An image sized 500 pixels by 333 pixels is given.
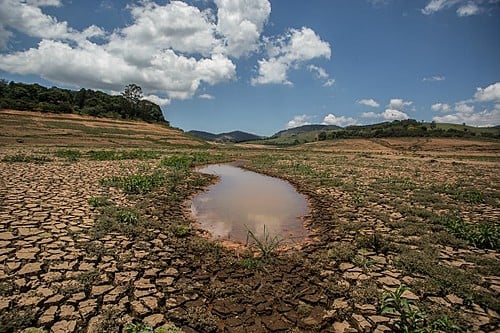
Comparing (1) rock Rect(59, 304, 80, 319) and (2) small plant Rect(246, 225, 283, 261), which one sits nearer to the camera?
(1) rock Rect(59, 304, 80, 319)

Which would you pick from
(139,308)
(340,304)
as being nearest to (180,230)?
(139,308)

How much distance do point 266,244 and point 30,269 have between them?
4.25 meters

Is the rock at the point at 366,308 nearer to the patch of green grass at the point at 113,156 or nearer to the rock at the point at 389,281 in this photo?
the rock at the point at 389,281

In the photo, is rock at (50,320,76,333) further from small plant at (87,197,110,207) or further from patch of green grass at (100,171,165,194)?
patch of green grass at (100,171,165,194)

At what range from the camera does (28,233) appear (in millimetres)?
5770

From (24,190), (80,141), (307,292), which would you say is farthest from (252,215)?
(80,141)

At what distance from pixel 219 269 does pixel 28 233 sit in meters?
4.17

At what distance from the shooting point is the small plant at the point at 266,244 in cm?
558

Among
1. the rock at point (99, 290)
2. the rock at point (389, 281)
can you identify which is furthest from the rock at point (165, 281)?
the rock at point (389, 281)

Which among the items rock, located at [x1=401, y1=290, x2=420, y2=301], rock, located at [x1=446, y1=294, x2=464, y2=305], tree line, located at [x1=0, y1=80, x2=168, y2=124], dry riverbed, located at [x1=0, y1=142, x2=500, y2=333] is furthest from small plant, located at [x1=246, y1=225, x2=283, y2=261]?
tree line, located at [x1=0, y1=80, x2=168, y2=124]

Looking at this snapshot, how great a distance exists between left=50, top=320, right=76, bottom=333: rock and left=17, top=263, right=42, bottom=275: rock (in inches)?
Result: 59.1

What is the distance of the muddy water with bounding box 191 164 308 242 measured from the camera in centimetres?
735

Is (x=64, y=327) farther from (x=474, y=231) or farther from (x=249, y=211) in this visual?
(x=474, y=231)

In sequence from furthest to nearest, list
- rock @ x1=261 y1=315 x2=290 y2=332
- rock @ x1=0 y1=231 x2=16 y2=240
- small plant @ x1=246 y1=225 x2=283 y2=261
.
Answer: small plant @ x1=246 y1=225 x2=283 y2=261
rock @ x1=0 y1=231 x2=16 y2=240
rock @ x1=261 y1=315 x2=290 y2=332
